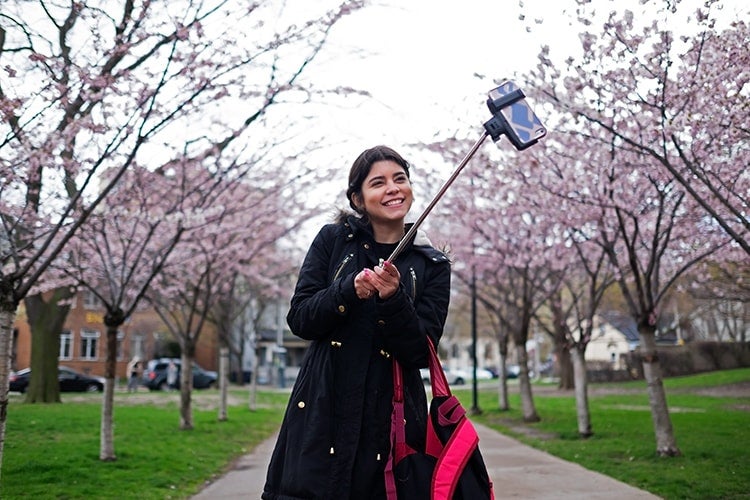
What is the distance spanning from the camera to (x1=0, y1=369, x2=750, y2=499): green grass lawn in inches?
300

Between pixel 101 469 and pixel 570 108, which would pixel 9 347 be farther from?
pixel 570 108

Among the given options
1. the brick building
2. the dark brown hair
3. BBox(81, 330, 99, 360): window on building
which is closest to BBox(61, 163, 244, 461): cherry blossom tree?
the dark brown hair

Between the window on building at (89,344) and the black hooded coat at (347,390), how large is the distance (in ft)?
157

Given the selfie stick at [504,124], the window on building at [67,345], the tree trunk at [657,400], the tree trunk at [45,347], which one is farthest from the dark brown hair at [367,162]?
the window on building at [67,345]

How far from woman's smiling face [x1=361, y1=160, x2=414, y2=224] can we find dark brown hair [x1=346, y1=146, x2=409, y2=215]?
0.05 feet

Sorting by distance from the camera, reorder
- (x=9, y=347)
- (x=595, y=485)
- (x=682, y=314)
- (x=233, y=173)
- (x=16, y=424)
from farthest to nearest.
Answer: (x=682, y=314) < (x=16, y=424) < (x=233, y=173) < (x=595, y=485) < (x=9, y=347)

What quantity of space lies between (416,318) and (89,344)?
48.5 m

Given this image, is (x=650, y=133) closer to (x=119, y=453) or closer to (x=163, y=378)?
(x=119, y=453)

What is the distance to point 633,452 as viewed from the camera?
10180 millimetres

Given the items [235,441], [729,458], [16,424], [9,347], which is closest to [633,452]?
[729,458]

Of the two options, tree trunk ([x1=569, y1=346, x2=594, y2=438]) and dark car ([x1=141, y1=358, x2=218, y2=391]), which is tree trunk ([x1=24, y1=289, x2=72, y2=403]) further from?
dark car ([x1=141, y1=358, x2=218, y2=391])

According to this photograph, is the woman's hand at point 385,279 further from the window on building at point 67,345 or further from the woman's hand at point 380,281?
the window on building at point 67,345

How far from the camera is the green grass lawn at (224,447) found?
761 centimetres

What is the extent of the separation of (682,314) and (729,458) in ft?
104
